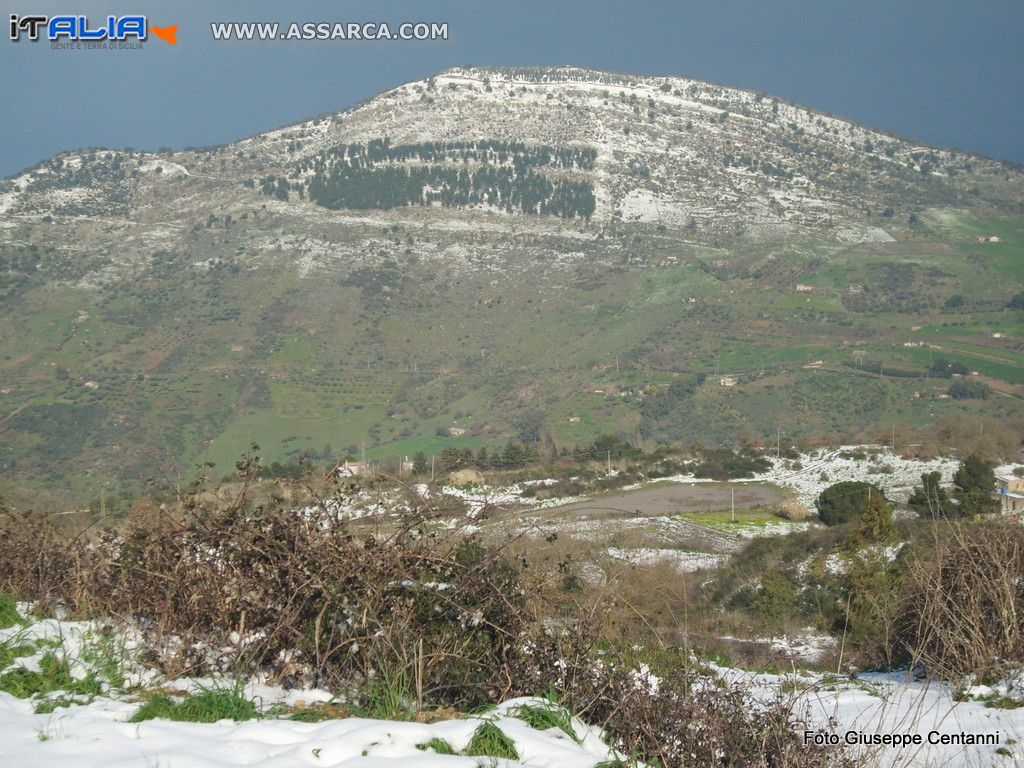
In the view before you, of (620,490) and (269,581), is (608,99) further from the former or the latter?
(269,581)

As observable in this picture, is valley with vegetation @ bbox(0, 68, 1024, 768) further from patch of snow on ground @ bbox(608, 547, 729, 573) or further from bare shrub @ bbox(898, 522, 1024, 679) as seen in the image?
patch of snow on ground @ bbox(608, 547, 729, 573)

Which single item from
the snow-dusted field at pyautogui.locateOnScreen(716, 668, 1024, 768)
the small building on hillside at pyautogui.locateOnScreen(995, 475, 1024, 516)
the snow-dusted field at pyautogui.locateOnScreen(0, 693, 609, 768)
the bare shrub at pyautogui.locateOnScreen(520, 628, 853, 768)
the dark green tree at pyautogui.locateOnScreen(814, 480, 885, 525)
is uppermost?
the snow-dusted field at pyautogui.locateOnScreen(0, 693, 609, 768)

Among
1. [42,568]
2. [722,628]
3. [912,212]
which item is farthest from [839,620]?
[912,212]

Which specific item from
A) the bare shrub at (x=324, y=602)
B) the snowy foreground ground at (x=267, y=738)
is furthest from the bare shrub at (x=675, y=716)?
the bare shrub at (x=324, y=602)

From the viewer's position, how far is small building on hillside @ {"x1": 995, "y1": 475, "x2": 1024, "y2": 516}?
17584mm

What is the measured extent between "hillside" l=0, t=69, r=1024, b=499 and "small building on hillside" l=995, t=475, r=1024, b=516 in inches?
731

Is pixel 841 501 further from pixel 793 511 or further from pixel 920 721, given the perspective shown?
pixel 920 721

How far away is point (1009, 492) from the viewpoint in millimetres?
19266

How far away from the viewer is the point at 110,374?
4631 cm

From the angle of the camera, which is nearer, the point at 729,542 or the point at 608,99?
the point at 729,542

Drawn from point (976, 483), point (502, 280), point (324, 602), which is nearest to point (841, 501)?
point (976, 483)

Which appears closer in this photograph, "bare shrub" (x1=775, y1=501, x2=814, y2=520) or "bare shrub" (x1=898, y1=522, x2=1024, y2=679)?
"bare shrub" (x1=898, y1=522, x2=1024, y2=679)

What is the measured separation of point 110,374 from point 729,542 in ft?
120

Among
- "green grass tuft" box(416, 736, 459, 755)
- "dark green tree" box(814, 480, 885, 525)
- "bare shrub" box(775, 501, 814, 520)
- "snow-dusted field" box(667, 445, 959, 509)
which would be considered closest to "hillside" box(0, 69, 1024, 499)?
"snow-dusted field" box(667, 445, 959, 509)
